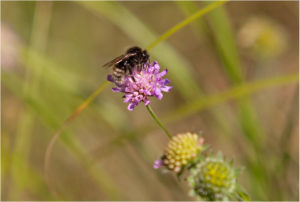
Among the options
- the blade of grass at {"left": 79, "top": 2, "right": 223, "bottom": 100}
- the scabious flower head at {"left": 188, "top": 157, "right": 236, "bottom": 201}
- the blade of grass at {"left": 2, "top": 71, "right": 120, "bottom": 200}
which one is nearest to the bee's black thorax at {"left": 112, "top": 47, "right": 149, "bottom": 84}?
the scabious flower head at {"left": 188, "top": 157, "right": 236, "bottom": 201}

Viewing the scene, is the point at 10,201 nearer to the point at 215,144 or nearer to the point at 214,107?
the point at 214,107

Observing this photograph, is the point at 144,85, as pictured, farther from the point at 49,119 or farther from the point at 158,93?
the point at 49,119

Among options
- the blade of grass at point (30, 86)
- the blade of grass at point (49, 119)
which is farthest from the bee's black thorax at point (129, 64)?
the blade of grass at point (30, 86)

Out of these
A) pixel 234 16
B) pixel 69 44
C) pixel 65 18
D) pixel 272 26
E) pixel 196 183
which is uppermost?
pixel 65 18

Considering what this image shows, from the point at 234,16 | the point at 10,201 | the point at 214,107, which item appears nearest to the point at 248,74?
the point at 234,16

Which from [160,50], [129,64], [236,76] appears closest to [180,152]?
[129,64]

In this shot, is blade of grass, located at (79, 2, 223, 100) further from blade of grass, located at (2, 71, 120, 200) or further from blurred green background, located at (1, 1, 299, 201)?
blade of grass, located at (2, 71, 120, 200)
